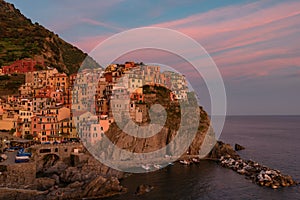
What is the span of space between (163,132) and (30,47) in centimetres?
6891

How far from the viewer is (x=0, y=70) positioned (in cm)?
9056

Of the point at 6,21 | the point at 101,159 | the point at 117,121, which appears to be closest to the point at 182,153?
the point at 117,121

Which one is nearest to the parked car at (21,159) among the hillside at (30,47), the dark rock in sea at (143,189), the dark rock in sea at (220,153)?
the dark rock in sea at (143,189)

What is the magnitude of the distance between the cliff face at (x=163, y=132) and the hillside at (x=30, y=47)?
43.7 metres

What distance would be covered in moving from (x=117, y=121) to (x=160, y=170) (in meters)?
14.9

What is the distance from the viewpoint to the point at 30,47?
10919 cm

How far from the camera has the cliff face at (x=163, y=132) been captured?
61469mm

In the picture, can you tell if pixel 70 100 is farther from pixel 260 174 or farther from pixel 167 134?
pixel 260 174

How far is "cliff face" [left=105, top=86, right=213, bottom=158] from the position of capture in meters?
61.5

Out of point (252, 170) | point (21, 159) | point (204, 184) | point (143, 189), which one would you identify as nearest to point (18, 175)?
point (21, 159)

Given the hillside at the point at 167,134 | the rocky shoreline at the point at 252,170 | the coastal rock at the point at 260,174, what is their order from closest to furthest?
the coastal rock at the point at 260,174 < the rocky shoreline at the point at 252,170 < the hillside at the point at 167,134

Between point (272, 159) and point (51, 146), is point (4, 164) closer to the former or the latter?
point (51, 146)

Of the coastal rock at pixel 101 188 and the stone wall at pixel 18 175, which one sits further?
the stone wall at pixel 18 175

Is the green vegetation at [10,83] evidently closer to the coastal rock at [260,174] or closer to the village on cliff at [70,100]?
the village on cliff at [70,100]
